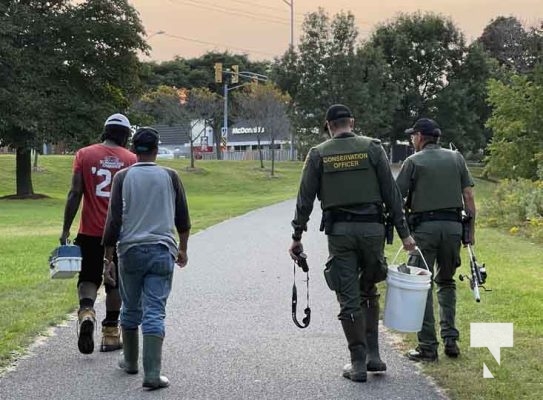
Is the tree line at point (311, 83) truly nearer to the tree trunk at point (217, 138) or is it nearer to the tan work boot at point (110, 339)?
the tree trunk at point (217, 138)

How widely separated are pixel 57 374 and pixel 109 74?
30.1 metres

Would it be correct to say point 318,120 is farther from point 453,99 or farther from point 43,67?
point 43,67

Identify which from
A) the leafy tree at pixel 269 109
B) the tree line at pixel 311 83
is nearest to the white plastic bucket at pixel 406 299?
the tree line at pixel 311 83

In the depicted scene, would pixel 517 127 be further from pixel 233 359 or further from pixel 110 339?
pixel 110 339

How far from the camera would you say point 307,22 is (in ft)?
147

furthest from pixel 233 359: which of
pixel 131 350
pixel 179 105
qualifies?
pixel 179 105

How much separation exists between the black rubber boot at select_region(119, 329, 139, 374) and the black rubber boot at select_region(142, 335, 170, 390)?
35cm

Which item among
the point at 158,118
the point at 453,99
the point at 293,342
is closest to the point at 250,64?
the point at 158,118

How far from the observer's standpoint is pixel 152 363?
211 inches

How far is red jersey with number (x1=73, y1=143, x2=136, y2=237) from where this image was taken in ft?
20.6

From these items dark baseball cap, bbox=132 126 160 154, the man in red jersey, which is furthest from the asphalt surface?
dark baseball cap, bbox=132 126 160 154

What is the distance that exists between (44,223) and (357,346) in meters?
18.2

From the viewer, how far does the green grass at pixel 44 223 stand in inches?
309

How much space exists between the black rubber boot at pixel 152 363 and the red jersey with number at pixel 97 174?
1.38m
